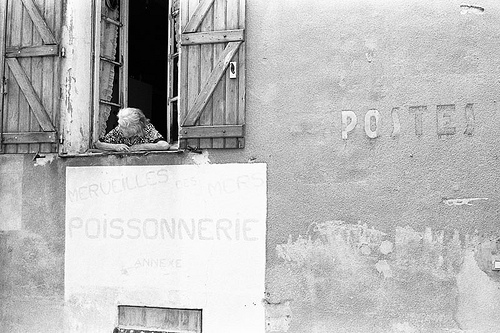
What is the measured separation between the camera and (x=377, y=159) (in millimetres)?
5312

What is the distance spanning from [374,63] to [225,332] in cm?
245

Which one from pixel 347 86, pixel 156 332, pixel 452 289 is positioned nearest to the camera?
pixel 452 289

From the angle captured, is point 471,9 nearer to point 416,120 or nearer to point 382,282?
point 416,120

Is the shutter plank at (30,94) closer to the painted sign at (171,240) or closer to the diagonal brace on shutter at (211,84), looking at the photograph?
the painted sign at (171,240)

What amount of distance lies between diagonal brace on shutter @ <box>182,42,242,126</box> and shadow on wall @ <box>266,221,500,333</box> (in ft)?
4.21

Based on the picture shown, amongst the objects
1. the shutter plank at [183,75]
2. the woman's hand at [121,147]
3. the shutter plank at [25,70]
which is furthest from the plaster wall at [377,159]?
the shutter plank at [25,70]

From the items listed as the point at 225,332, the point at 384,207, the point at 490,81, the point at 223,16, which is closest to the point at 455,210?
the point at 384,207

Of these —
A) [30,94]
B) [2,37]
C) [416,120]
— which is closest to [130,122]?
[30,94]

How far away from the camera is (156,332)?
5.76 metres

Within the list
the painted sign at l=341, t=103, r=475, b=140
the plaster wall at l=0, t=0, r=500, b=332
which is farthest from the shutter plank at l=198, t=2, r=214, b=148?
the painted sign at l=341, t=103, r=475, b=140

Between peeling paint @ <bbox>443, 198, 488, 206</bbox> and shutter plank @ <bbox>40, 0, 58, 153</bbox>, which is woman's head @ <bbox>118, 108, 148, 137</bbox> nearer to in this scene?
shutter plank @ <bbox>40, 0, 58, 153</bbox>

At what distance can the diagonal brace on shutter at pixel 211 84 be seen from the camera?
5.62 meters

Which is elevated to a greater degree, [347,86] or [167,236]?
[347,86]

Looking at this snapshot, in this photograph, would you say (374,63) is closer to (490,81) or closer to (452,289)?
(490,81)
